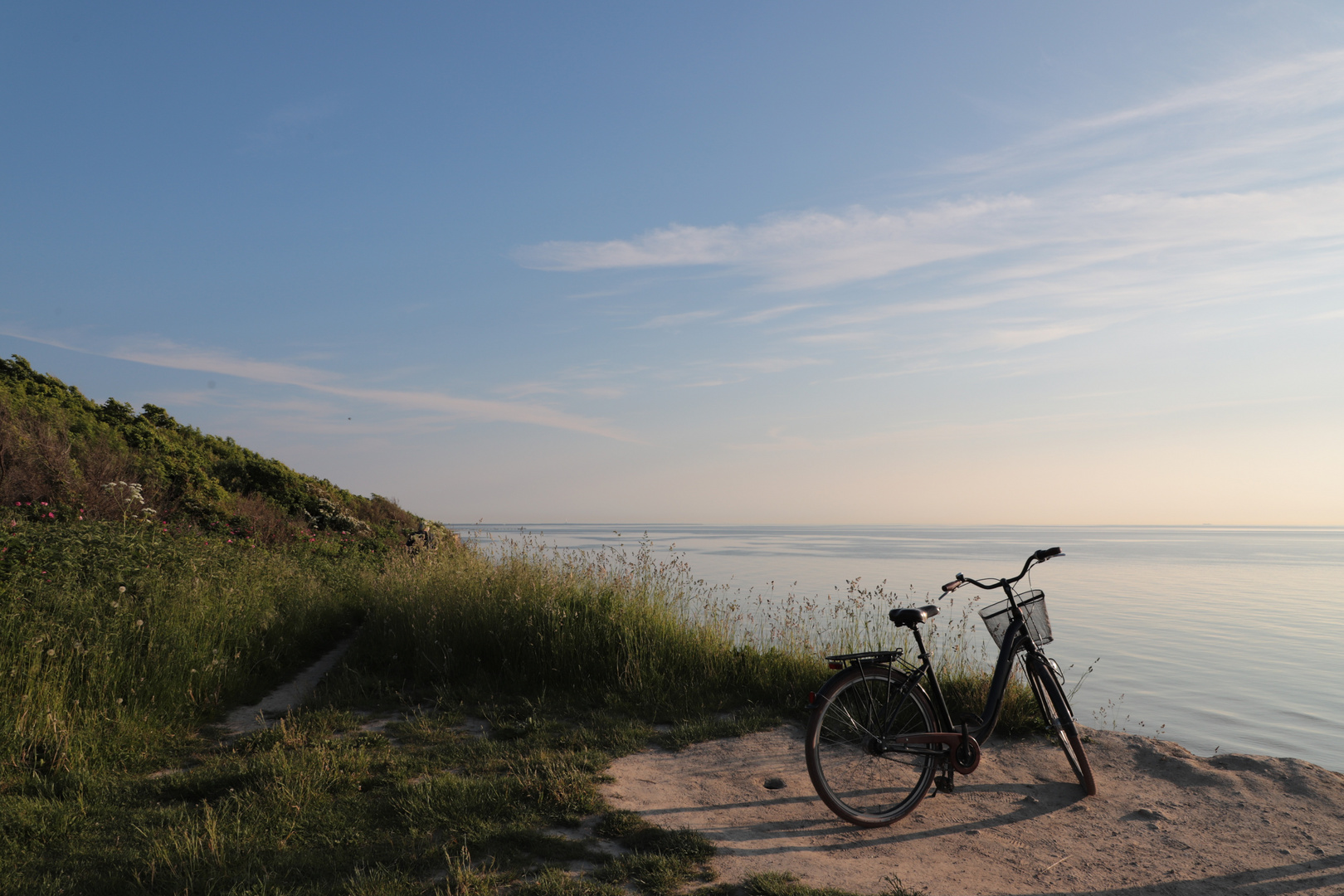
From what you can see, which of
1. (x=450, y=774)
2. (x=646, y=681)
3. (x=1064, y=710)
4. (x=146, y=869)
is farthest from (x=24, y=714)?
(x=1064, y=710)

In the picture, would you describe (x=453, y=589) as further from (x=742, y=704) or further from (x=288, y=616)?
(x=742, y=704)

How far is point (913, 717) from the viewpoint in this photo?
17.3ft

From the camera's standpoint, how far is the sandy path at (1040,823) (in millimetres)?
4098

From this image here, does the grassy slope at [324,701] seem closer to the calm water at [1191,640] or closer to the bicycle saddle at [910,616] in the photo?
the bicycle saddle at [910,616]

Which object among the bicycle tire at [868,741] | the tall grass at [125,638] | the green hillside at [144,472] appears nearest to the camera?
the bicycle tire at [868,741]

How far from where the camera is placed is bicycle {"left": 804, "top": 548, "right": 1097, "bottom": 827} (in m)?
4.90

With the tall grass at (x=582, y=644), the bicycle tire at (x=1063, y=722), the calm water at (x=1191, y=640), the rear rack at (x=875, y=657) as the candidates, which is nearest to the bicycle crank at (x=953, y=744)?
the rear rack at (x=875, y=657)

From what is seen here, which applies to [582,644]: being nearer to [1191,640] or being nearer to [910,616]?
[910,616]

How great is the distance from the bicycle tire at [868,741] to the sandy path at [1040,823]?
0.50ft

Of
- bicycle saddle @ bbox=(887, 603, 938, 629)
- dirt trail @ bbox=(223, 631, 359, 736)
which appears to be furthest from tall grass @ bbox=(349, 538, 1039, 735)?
bicycle saddle @ bbox=(887, 603, 938, 629)

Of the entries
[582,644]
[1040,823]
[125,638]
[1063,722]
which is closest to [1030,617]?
[1063,722]

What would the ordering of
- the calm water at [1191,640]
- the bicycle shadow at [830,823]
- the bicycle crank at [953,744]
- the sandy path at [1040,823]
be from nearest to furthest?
the sandy path at [1040,823], the bicycle shadow at [830,823], the bicycle crank at [953,744], the calm water at [1191,640]

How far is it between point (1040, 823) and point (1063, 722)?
817 millimetres

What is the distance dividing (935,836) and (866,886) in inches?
41.2
